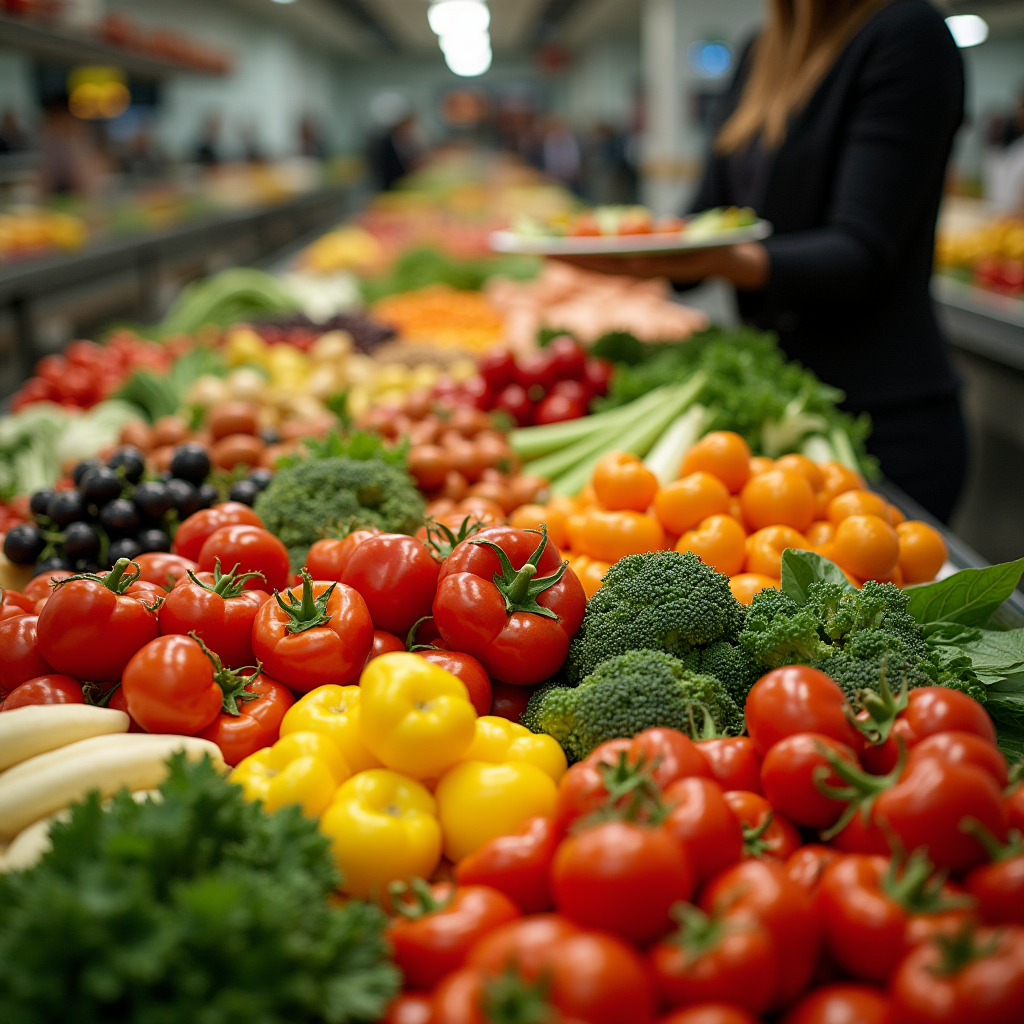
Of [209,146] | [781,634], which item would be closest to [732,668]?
[781,634]

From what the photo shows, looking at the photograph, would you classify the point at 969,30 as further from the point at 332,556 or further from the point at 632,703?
the point at 632,703

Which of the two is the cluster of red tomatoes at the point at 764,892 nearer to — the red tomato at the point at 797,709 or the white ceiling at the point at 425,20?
the red tomato at the point at 797,709

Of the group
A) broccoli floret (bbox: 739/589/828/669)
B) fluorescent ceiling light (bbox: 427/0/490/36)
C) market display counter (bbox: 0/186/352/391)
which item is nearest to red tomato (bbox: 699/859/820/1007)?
broccoli floret (bbox: 739/589/828/669)

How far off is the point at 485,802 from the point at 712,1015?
1.39 feet

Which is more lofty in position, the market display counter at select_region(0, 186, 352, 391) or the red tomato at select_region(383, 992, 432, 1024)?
the market display counter at select_region(0, 186, 352, 391)

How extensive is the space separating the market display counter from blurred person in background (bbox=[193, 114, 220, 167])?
6.87 m

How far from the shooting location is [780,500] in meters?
1.89

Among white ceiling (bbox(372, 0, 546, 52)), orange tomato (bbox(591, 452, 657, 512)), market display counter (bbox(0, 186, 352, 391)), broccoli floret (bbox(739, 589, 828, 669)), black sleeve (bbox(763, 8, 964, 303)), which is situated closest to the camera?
broccoli floret (bbox(739, 589, 828, 669))

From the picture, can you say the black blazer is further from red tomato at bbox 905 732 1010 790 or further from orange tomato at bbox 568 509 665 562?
red tomato at bbox 905 732 1010 790

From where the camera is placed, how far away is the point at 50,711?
1.30 metres

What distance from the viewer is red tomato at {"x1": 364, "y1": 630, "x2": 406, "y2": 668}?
1.50 meters

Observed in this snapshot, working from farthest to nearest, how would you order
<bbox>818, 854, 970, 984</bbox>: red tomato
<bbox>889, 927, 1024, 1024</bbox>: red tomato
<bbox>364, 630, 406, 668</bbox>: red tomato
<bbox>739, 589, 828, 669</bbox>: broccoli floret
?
<bbox>364, 630, 406, 668</bbox>: red tomato → <bbox>739, 589, 828, 669</bbox>: broccoli floret → <bbox>818, 854, 970, 984</bbox>: red tomato → <bbox>889, 927, 1024, 1024</bbox>: red tomato

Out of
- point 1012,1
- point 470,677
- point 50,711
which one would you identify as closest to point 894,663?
point 470,677

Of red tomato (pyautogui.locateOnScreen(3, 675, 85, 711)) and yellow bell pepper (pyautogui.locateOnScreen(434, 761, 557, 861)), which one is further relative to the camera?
red tomato (pyautogui.locateOnScreen(3, 675, 85, 711))
